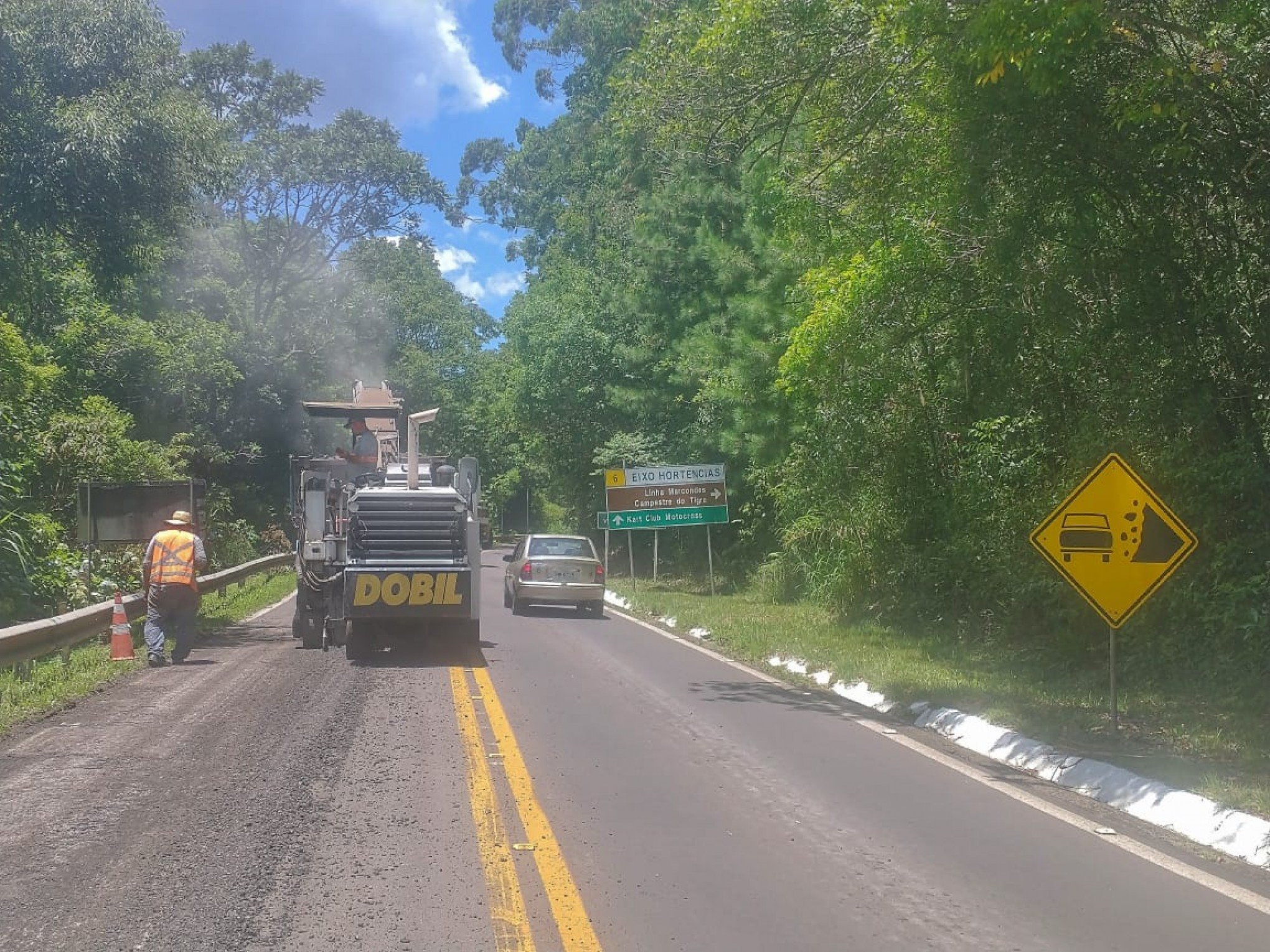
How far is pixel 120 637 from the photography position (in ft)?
49.8

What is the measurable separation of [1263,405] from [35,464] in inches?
728

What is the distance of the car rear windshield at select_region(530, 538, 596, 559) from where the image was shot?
24141mm

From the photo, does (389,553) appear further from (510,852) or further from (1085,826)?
(1085,826)

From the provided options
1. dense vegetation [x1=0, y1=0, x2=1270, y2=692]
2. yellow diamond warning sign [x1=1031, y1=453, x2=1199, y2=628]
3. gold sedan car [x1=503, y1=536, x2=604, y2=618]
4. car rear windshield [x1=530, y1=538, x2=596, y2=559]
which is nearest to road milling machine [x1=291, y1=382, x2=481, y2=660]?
dense vegetation [x1=0, y1=0, x2=1270, y2=692]

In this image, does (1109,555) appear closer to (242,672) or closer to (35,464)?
(242,672)

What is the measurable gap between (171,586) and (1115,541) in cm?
1040

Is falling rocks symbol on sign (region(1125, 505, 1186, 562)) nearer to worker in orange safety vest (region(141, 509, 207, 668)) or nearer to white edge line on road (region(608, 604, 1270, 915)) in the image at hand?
white edge line on road (region(608, 604, 1270, 915))

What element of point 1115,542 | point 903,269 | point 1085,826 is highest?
point 903,269

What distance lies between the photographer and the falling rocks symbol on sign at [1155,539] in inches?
397

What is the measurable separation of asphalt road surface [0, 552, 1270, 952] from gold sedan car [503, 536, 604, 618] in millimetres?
11969

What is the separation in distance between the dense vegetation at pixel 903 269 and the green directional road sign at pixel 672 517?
3.95 ft

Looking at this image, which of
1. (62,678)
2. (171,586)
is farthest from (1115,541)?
(62,678)

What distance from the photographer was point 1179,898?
610 centimetres

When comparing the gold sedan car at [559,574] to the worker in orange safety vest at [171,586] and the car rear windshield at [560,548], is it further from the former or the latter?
the worker in orange safety vest at [171,586]
